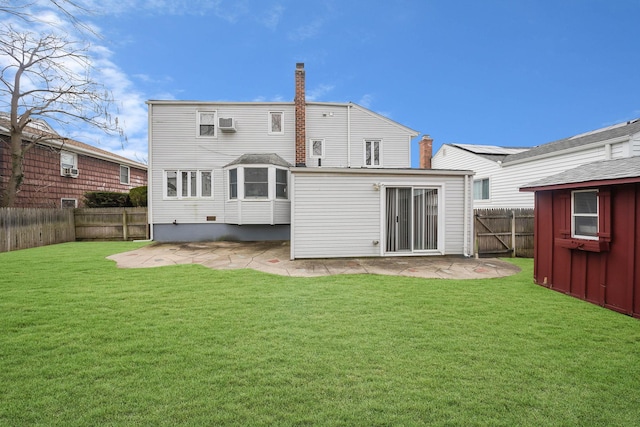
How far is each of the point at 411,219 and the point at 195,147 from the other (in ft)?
35.3

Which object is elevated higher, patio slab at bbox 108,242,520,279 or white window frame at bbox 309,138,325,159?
white window frame at bbox 309,138,325,159

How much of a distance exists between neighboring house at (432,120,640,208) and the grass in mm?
8455

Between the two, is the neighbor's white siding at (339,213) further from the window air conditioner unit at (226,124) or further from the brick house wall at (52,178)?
the brick house wall at (52,178)

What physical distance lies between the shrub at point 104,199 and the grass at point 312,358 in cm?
1143

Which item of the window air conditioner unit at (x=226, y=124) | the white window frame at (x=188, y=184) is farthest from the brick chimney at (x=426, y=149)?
the white window frame at (x=188, y=184)

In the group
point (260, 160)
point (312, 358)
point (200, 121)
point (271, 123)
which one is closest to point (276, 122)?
point (271, 123)

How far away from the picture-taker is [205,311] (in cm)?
470

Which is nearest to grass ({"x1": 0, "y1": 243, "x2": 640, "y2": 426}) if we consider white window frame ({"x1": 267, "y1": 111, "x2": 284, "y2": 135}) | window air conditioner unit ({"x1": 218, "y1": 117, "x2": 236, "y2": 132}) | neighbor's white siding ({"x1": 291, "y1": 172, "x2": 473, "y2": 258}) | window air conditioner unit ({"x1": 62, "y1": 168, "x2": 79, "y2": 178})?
neighbor's white siding ({"x1": 291, "y1": 172, "x2": 473, "y2": 258})

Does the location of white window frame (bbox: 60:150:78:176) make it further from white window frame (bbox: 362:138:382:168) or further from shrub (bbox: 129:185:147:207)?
white window frame (bbox: 362:138:382:168)

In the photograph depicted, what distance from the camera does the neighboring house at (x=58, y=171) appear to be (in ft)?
47.6

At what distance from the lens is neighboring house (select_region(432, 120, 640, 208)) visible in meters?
10.4

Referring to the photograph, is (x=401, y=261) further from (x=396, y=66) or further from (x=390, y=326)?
(x=396, y=66)

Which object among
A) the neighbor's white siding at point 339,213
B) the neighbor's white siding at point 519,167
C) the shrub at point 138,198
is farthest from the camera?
the shrub at point 138,198

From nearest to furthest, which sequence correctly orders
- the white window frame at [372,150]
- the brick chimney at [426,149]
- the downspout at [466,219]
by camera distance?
the downspout at [466,219]
the white window frame at [372,150]
the brick chimney at [426,149]
